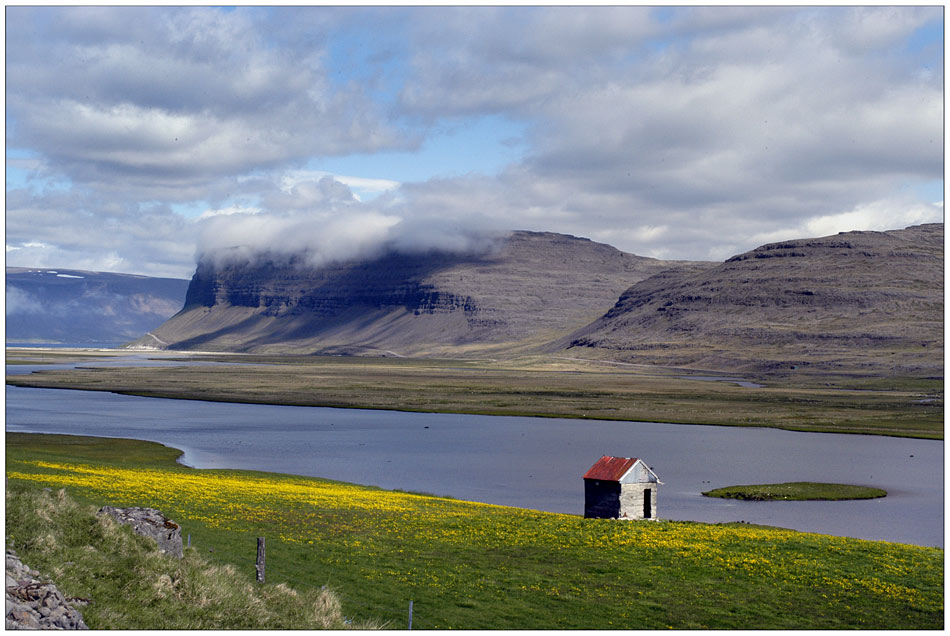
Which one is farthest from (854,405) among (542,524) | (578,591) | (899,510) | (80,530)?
(80,530)

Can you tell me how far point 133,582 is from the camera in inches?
667

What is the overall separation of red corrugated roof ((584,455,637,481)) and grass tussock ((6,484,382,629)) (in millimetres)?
23948

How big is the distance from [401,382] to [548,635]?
17346 cm

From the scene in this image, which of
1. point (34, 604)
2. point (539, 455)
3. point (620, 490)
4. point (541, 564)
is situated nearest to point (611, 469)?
point (620, 490)

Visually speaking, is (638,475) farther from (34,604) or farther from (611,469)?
(34,604)

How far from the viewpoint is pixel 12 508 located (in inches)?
723

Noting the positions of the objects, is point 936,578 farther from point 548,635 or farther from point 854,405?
point 854,405

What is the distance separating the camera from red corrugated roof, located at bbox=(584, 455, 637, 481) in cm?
4138

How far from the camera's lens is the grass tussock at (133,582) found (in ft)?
53.0

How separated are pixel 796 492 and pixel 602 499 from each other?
25971 millimetres

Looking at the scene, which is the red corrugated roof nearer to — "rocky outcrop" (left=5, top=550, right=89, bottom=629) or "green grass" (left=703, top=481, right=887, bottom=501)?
"green grass" (left=703, top=481, right=887, bottom=501)

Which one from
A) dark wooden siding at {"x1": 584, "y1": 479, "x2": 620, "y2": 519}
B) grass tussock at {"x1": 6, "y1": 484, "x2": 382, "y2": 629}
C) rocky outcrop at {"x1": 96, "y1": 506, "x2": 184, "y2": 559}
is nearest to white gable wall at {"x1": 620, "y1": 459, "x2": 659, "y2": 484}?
dark wooden siding at {"x1": 584, "y1": 479, "x2": 620, "y2": 519}

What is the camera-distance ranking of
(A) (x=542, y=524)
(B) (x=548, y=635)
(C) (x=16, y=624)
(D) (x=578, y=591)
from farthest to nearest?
(A) (x=542, y=524), (D) (x=578, y=591), (B) (x=548, y=635), (C) (x=16, y=624)

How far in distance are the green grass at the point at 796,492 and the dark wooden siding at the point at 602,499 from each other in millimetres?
20248
